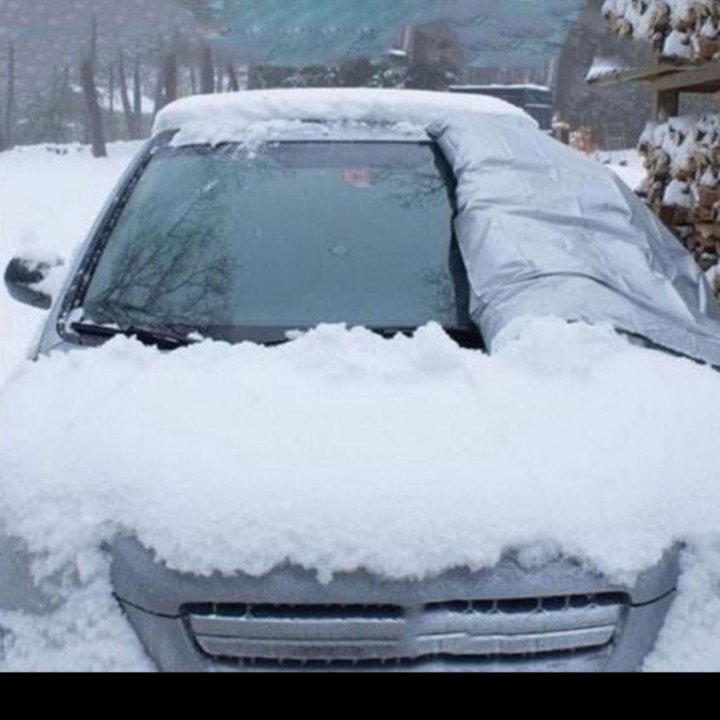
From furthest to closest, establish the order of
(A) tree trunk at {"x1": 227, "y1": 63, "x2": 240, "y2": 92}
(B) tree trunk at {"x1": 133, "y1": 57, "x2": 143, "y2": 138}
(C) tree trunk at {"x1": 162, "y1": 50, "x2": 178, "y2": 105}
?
(C) tree trunk at {"x1": 162, "y1": 50, "x2": 178, "y2": 105}
(B) tree trunk at {"x1": 133, "y1": 57, "x2": 143, "y2": 138}
(A) tree trunk at {"x1": 227, "y1": 63, "x2": 240, "y2": 92}

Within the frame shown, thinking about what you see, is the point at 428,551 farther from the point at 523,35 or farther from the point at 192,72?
the point at 192,72

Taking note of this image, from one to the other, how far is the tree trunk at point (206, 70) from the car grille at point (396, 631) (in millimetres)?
4038

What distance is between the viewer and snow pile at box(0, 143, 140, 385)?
8.05m

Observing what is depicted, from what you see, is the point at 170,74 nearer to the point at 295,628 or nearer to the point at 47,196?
the point at 47,196

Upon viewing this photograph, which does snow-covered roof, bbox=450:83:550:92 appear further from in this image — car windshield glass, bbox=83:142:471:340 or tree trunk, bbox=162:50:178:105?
car windshield glass, bbox=83:142:471:340

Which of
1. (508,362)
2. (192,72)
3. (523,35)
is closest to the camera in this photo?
(508,362)

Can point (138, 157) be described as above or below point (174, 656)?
above

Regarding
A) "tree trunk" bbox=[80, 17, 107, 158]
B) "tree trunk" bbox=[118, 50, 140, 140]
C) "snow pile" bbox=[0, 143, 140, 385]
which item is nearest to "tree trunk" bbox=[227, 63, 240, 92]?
"tree trunk" bbox=[118, 50, 140, 140]

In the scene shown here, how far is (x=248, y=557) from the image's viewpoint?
67.4 inches

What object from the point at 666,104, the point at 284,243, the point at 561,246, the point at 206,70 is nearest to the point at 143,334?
the point at 284,243

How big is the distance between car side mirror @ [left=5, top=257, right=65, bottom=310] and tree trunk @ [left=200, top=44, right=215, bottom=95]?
2359 millimetres

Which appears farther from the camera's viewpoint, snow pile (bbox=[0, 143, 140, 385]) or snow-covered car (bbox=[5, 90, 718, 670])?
snow pile (bbox=[0, 143, 140, 385])

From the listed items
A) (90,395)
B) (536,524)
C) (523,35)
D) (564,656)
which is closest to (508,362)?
(536,524)

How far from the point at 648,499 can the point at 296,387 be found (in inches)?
26.0
